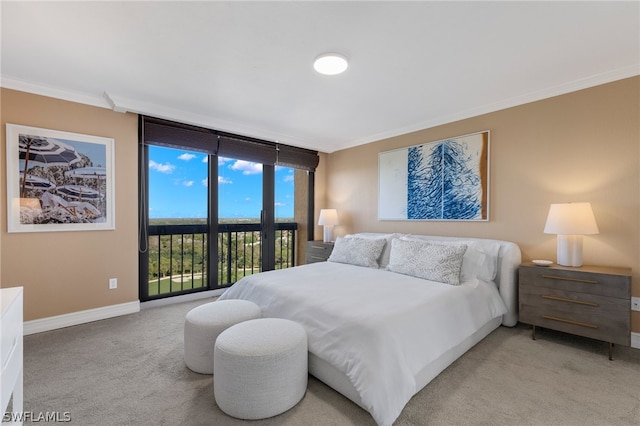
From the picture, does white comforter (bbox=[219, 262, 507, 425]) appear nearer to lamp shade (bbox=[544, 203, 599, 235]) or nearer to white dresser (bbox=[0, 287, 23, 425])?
lamp shade (bbox=[544, 203, 599, 235])

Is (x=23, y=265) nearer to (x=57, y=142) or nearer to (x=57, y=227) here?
(x=57, y=227)

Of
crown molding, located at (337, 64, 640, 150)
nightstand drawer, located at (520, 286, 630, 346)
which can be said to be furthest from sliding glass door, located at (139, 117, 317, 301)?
nightstand drawer, located at (520, 286, 630, 346)

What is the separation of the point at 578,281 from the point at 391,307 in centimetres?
174

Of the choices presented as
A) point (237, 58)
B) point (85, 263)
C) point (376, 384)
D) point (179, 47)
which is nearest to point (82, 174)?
point (85, 263)

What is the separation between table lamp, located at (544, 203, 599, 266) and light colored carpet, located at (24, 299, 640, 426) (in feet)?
2.58

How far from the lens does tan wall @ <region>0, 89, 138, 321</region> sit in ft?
8.77

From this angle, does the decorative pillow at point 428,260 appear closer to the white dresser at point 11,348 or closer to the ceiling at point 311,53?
the ceiling at point 311,53

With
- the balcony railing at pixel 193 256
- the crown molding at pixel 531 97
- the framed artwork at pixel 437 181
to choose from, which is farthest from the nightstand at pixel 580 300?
the balcony railing at pixel 193 256

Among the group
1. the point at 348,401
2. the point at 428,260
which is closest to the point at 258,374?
the point at 348,401

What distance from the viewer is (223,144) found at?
13.0 feet

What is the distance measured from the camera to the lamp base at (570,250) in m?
2.52

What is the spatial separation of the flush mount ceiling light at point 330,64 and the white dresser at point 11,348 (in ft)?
7.55

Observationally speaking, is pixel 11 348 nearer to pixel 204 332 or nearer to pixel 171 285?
pixel 204 332

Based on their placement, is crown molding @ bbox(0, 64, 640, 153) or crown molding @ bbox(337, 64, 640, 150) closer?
crown molding @ bbox(337, 64, 640, 150)
